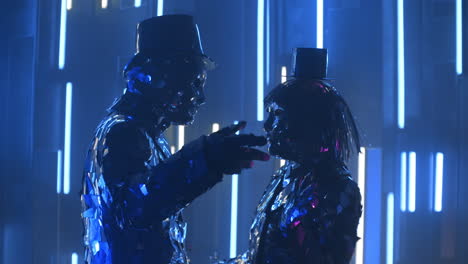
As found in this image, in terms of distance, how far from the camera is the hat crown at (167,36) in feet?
3.82

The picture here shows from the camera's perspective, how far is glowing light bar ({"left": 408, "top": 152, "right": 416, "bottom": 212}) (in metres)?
1.88

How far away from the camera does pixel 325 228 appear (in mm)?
994

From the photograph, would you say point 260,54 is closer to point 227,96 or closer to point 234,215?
point 227,96

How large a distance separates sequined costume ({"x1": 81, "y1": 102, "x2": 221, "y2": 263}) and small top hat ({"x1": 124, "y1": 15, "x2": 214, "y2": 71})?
0.17 metres

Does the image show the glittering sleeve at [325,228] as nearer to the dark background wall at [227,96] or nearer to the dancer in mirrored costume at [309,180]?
the dancer in mirrored costume at [309,180]

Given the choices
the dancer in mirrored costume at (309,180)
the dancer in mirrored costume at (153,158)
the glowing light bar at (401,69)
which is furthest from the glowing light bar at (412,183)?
the dancer in mirrored costume at (153,158)

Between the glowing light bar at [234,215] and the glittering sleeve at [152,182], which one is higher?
the glittering sleeve at [152,182]

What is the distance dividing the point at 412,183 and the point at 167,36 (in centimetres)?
114

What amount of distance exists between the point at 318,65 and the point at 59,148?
5.43ft

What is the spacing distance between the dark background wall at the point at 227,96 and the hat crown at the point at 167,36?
0.85m

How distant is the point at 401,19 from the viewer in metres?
1.90

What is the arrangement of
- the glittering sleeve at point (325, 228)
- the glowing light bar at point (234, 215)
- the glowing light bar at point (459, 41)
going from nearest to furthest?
the glittering sleeve at point (325, 228), the glowing light bar at point (459, 41), the glowing light bar at point (234, 215)

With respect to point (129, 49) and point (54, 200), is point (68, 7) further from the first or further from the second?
point (54, 200)

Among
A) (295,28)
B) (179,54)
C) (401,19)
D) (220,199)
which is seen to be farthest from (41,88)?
(401,19)
